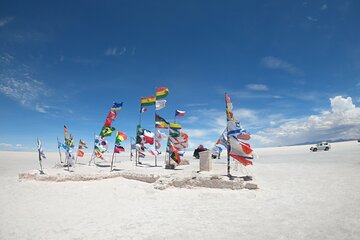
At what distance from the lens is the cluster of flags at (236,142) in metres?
12.9

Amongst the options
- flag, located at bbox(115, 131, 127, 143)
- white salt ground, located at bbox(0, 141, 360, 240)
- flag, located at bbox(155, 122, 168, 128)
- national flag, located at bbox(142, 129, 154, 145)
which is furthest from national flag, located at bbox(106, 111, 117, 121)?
white salt ground, located at bbox(0, 141, 360, 240)

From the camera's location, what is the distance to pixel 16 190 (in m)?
12.5

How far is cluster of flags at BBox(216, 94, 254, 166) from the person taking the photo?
12.9 meters

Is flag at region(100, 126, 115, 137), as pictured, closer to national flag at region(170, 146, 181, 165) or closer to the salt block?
national flag at region(170, 146, 181, 165)

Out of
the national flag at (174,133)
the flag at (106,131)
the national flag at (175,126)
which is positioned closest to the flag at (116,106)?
the flag at (106,131)

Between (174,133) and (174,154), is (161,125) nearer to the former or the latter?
(174,133)

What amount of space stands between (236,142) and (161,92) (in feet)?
32.4

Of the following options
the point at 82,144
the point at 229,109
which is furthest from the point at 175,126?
the point at 82,144

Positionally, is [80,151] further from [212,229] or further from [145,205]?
[212,229]

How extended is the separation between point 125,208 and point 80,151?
18145 mm

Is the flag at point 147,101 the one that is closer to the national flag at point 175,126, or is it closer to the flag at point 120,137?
the national flag at point 175,126

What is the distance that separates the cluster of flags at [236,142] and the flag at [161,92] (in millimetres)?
7817

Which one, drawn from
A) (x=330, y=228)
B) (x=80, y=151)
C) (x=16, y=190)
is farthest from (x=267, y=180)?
(x=80, y=151)

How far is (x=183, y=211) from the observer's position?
28.3 ft
